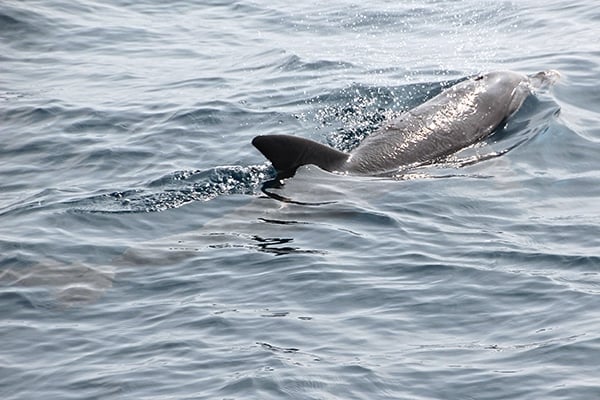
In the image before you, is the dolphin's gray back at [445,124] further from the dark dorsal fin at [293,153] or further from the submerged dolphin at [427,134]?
the dark dorsal fin at [293,153]

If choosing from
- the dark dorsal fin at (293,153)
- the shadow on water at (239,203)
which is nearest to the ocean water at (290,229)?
the shadow on water at (239,203)

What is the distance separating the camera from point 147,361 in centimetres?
942

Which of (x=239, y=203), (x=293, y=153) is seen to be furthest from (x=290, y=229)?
(x=293, y=153)

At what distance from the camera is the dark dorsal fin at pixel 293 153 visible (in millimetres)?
13311

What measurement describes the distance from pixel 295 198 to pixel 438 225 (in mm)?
1723

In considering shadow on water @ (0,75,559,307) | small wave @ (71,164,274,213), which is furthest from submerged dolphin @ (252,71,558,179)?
small wave @ (71,164,274,213)

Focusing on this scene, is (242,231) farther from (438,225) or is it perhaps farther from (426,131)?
(426,131)

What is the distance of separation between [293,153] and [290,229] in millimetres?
1445

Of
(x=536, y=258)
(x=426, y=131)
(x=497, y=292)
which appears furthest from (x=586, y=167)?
(x=497, y=292)

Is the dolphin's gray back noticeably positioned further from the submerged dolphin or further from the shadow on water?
the shadow on water

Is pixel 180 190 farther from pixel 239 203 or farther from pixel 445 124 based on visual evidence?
pixel 445 124

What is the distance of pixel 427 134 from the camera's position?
14906 millimetres

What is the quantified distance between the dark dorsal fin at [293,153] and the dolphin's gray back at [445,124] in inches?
8.9

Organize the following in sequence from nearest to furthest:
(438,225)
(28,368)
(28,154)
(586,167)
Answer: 1. (28,368)
2. (438,225)
3. (586,167)
4. (28,154)
